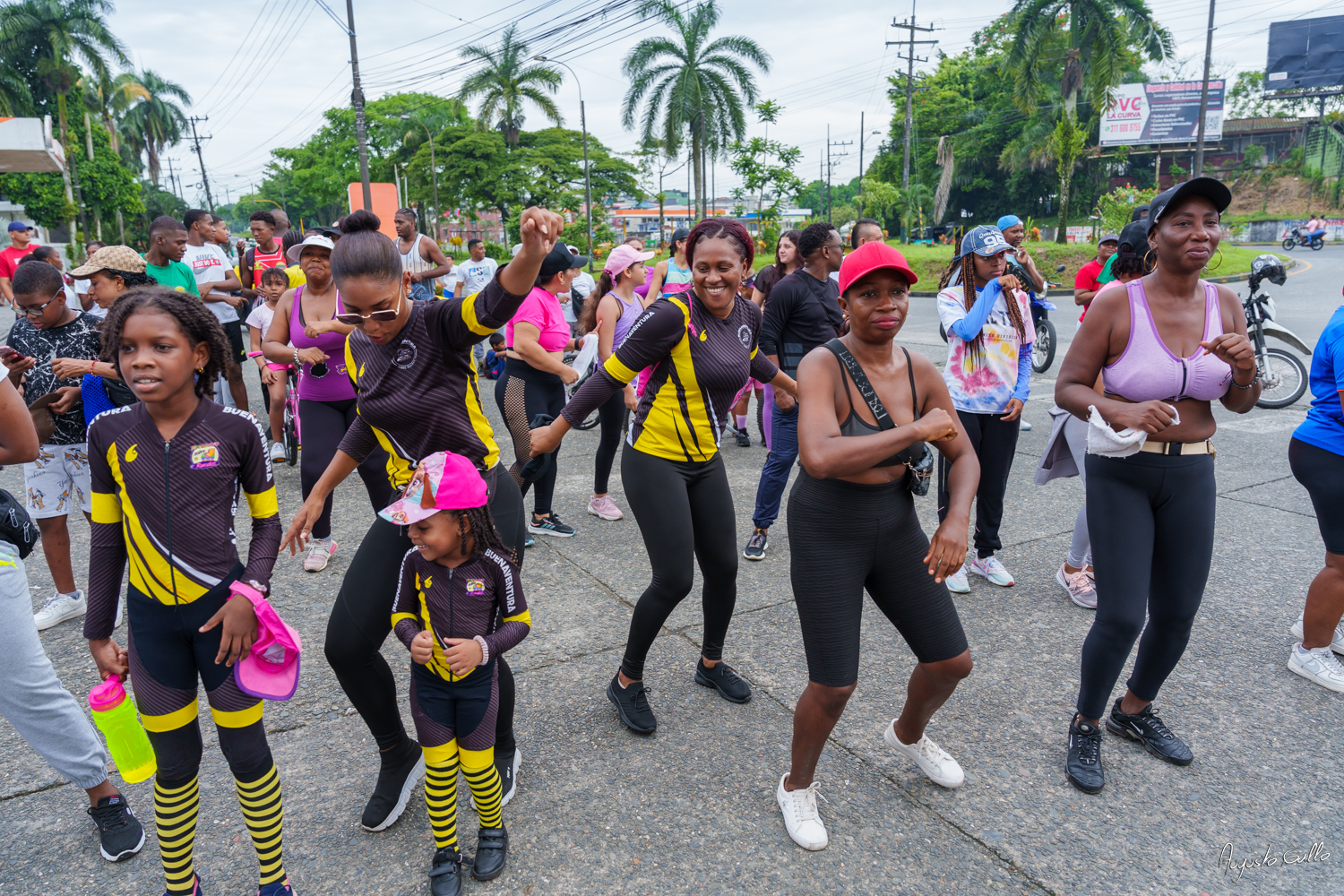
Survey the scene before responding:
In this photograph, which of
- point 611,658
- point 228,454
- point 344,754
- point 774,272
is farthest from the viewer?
point 774,272

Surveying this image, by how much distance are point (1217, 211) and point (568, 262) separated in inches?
140

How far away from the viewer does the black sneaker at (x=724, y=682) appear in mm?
3562

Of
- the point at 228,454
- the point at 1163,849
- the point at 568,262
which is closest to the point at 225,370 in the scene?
the point at 228,454

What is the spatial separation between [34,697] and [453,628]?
4.32ft

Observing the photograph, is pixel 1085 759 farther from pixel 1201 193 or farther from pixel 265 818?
pixel 265 818

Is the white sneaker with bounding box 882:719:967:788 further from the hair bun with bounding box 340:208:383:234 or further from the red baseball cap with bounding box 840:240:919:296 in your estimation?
the hair bun with bounding box 340:208:383:234

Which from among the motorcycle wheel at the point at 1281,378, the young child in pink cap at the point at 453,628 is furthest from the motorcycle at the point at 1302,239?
the young child in pink cap at the point at 453,628

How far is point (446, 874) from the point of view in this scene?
247 centimetres

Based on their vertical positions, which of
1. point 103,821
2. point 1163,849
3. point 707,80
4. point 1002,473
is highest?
point 707,80

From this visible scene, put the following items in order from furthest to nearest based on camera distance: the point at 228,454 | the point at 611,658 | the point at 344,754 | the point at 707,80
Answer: the point at 707,80, the point at 611,658, the point at 344,754, the point at 228,454

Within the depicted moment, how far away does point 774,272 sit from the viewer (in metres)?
7.84

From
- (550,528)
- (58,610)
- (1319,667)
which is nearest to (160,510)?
(58,610)

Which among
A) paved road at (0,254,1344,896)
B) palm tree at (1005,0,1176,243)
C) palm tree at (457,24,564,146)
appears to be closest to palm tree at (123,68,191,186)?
palm tree at (457,24,564,146)

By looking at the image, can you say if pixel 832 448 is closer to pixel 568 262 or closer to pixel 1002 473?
pixel 1002 473
